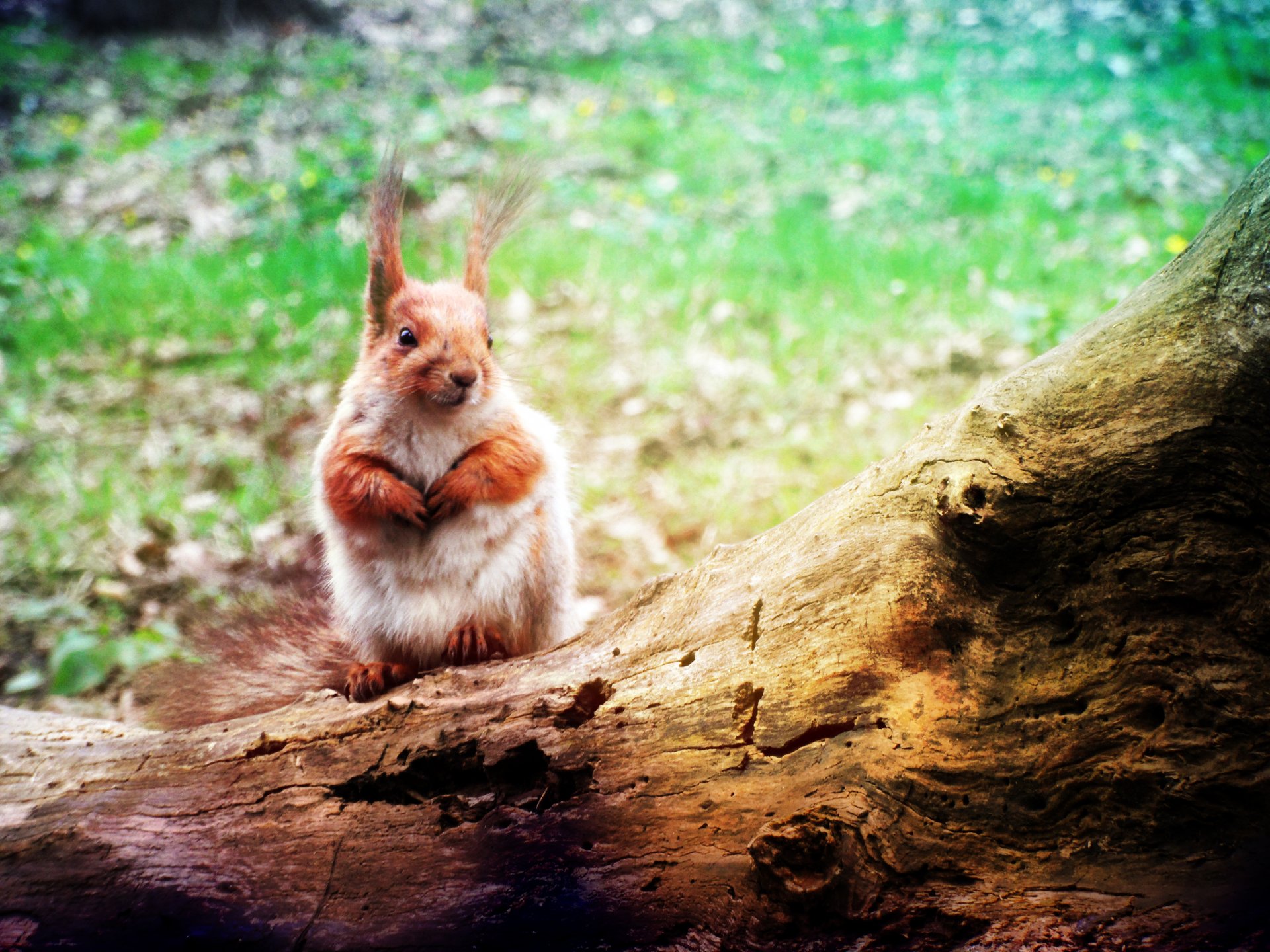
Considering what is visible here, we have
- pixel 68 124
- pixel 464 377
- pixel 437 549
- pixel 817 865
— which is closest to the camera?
pixel 817 865

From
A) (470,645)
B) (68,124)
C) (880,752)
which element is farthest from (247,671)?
(68,124)

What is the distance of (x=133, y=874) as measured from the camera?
142 cm

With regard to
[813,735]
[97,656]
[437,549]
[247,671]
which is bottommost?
[97,656]

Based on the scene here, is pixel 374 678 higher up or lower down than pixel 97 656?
higher up

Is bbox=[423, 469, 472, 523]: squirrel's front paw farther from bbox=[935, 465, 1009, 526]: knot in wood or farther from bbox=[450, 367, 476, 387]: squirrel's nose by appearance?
bbox=[935, 465, 1009, 526]: knot in wood

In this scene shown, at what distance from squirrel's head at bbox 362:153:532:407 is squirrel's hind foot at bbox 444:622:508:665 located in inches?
17.8

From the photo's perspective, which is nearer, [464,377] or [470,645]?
[464,377]

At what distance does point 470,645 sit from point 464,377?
54cm

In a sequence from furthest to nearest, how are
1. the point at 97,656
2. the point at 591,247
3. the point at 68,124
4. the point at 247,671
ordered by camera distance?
the point at 68,124
the point at 591,247
the point at 97,656
the point at 247,671

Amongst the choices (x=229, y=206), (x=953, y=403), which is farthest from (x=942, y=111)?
(x=229, y=206)

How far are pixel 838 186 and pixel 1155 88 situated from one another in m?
1.61

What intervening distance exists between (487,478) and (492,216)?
54 cm

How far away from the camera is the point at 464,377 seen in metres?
1.58

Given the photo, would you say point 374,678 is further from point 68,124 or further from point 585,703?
point 68,124
